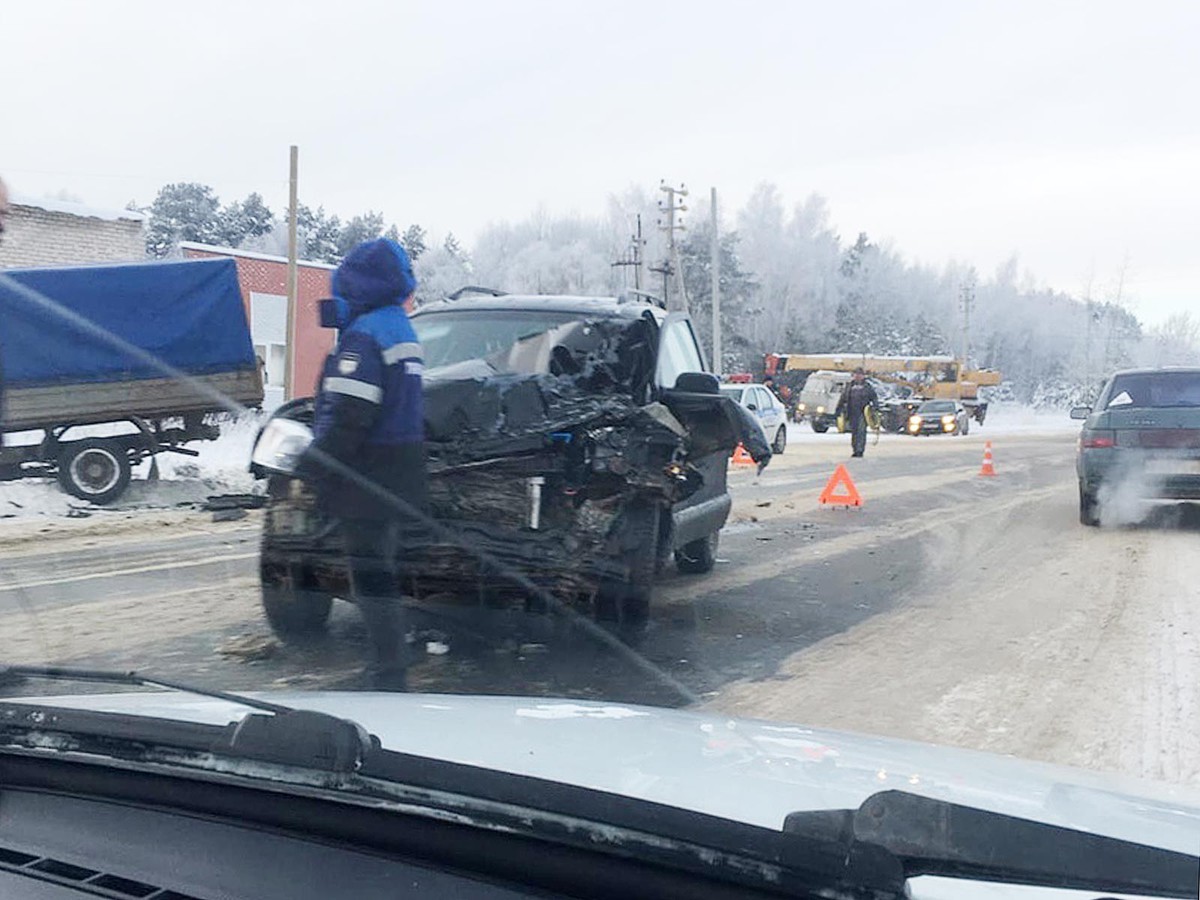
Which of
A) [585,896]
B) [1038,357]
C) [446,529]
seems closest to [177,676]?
[446,529]

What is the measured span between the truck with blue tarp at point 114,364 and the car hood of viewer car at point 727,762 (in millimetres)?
11123

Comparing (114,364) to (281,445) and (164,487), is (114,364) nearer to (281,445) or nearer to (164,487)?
(164,487)

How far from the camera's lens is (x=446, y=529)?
5.64 m

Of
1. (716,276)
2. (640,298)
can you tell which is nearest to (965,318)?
(716,276)

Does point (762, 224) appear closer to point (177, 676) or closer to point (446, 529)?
point (446, 529)

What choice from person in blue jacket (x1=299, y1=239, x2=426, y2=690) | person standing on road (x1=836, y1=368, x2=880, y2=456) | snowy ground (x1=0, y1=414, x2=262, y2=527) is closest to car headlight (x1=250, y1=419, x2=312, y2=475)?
person in blue jacket (x1=299, y1=239, x2=426, y2=690)

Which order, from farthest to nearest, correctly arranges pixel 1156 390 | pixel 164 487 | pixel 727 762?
pixel 164 487 < pixel 1156 390 < pixel 727 762

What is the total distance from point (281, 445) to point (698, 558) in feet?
12.8

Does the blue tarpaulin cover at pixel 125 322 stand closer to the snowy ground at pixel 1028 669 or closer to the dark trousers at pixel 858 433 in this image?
the snowy ground at pixel 1028 669

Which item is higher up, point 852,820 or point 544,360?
point 544,360

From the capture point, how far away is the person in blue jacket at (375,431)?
14.8 ft

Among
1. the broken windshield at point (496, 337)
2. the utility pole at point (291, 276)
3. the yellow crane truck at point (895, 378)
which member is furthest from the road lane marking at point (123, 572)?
the yellow crane truck at point (895, 378)

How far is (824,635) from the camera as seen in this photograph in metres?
6.68

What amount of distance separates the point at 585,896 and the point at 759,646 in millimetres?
4893
